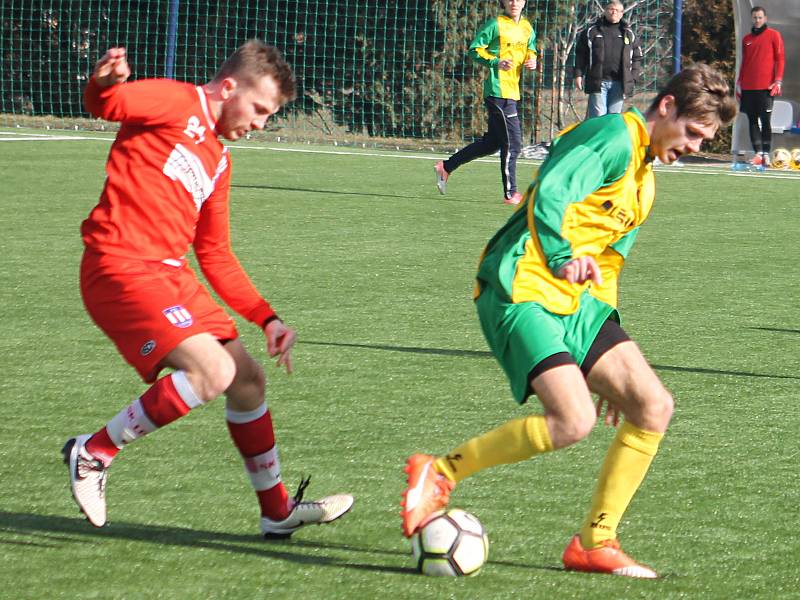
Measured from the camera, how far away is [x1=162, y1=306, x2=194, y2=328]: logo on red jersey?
400cm

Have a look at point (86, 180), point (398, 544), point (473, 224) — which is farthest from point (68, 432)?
point (86, 180)

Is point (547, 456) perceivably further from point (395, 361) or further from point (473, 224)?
point (473, 224)

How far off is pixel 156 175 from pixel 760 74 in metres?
14.9

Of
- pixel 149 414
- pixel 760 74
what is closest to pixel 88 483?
pixel 149 414

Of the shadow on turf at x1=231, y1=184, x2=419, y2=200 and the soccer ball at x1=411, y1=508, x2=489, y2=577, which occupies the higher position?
the soccer ball at x1=411, y1=508, x2=489, y2=577

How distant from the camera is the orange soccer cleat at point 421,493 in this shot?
3846mm

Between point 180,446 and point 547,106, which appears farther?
point 547,106

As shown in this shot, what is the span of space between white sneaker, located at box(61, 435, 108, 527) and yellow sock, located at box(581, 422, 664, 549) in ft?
4.41

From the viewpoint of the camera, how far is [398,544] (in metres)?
4.15

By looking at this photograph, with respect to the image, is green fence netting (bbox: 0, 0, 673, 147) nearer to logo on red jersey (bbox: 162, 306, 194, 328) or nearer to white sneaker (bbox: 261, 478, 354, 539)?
white sneaker (bbox: 261, 478, 354, 539)

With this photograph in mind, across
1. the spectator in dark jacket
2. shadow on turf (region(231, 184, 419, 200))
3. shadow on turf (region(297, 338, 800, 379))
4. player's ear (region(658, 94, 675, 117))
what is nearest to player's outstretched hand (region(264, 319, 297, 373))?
player's ear (region(658, 94, 675, 117))

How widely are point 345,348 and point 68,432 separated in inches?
75.8

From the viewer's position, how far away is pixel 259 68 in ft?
13.7

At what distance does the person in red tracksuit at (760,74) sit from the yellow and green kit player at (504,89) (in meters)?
4.77
